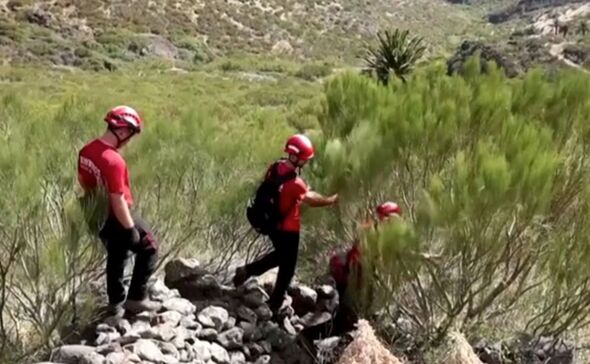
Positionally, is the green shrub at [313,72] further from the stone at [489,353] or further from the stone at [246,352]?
the stone at [246,352]

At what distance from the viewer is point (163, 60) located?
5303 cm

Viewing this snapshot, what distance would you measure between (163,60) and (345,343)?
47.3 metres

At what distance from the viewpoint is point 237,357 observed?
7004 millimetres

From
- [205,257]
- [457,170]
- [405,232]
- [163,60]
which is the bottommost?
[163,60]

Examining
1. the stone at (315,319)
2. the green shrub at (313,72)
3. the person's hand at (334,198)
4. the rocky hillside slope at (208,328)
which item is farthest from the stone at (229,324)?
the green shrub at (313,72)

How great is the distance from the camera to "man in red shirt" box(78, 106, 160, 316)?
20.2 ft

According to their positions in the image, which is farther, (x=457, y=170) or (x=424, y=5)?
(x=424, y=5)

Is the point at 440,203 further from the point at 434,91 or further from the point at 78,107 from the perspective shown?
the point at 78,107

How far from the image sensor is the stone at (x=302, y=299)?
812cm

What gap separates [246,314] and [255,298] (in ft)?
0.86

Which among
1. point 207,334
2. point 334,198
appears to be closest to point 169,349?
point 207,334

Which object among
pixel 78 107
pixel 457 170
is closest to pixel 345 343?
pixel 457 170

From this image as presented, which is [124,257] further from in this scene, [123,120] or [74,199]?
[123,120]

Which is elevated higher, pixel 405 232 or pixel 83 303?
pixel 405 232
